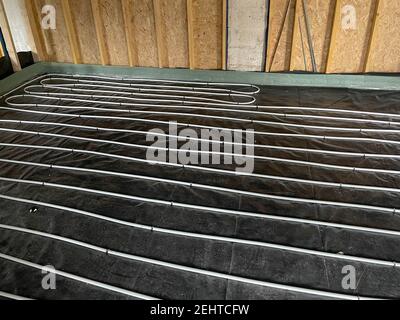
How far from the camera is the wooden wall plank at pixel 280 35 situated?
457 cm

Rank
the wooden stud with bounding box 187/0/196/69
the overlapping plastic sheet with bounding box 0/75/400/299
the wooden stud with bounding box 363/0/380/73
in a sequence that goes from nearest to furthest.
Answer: the overlapping plastic sheet with bounding box 0/75/400/299 → the wooden stud with bounding box 363/0/380/73 → the wooden stud with bounding box 187/0/196/69

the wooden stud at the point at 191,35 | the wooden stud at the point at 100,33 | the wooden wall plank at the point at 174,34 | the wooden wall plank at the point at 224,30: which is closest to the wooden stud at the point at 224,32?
the wooden wall plank at the point at 224,30

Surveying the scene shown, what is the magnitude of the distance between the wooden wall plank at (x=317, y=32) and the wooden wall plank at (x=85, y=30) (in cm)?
325

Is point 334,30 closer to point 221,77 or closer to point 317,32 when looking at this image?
point 317,32

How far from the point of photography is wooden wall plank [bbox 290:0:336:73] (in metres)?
4.48

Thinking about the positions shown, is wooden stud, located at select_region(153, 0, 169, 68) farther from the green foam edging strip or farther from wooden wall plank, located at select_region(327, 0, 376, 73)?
wooden wall plank, located at select_region(327, 0, 376, 73)

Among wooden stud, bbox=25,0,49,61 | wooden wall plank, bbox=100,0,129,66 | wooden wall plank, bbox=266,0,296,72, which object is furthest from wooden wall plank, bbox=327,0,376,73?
wooden stud, bbox=25,0,49,61

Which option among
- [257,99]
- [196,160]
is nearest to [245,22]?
[257,99]

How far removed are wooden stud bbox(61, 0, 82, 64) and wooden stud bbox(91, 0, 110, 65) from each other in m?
0.44

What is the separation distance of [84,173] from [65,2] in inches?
137

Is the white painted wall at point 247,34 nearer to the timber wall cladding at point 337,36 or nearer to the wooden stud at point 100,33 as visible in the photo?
the timber wall cladding at point 337,36
